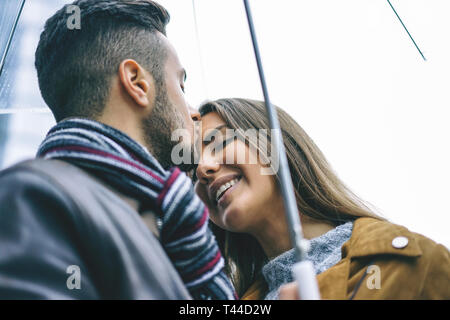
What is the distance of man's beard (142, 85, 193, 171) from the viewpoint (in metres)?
1.07

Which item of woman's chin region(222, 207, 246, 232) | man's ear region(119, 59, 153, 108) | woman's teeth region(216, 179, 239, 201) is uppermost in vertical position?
man's ear region(119, 59, 153, 108)

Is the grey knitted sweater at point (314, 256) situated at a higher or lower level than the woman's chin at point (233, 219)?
lower

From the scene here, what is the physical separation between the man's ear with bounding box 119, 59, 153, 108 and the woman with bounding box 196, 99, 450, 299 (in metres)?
0.51

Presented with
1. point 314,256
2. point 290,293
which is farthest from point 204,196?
point 290,293

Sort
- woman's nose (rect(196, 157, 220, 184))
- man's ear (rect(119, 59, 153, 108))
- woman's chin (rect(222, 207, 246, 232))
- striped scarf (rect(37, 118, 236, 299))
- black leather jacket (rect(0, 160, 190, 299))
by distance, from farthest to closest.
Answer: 1. woman's nose (rect(196, 157, 220, 184))
2. woman's chin (rect(222, 207, 246, 232))
3. man's ear (rect(119, 59, 153, 108))
4. striped scarf (rect(37, 118, 236, 299))
5. black leather jacket (rect(0, 160, 190, 299))

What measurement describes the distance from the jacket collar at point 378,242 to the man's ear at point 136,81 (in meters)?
0.74

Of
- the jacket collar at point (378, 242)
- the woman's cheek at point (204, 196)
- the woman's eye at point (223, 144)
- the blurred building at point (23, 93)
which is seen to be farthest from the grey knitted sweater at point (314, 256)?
the blurred building at point (23, 93)

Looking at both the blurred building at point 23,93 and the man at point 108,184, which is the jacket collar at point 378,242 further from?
the blurred building at point 23,93

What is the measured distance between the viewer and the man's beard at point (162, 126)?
3.50 ft

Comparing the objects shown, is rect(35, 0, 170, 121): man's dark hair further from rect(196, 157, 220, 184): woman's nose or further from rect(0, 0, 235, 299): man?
rect(196, 157, 220, 184): woman's nose

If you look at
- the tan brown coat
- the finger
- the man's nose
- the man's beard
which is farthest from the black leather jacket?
the man's nose

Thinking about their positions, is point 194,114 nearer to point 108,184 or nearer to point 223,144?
point 223,144

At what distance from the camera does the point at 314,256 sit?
4.30 feet
